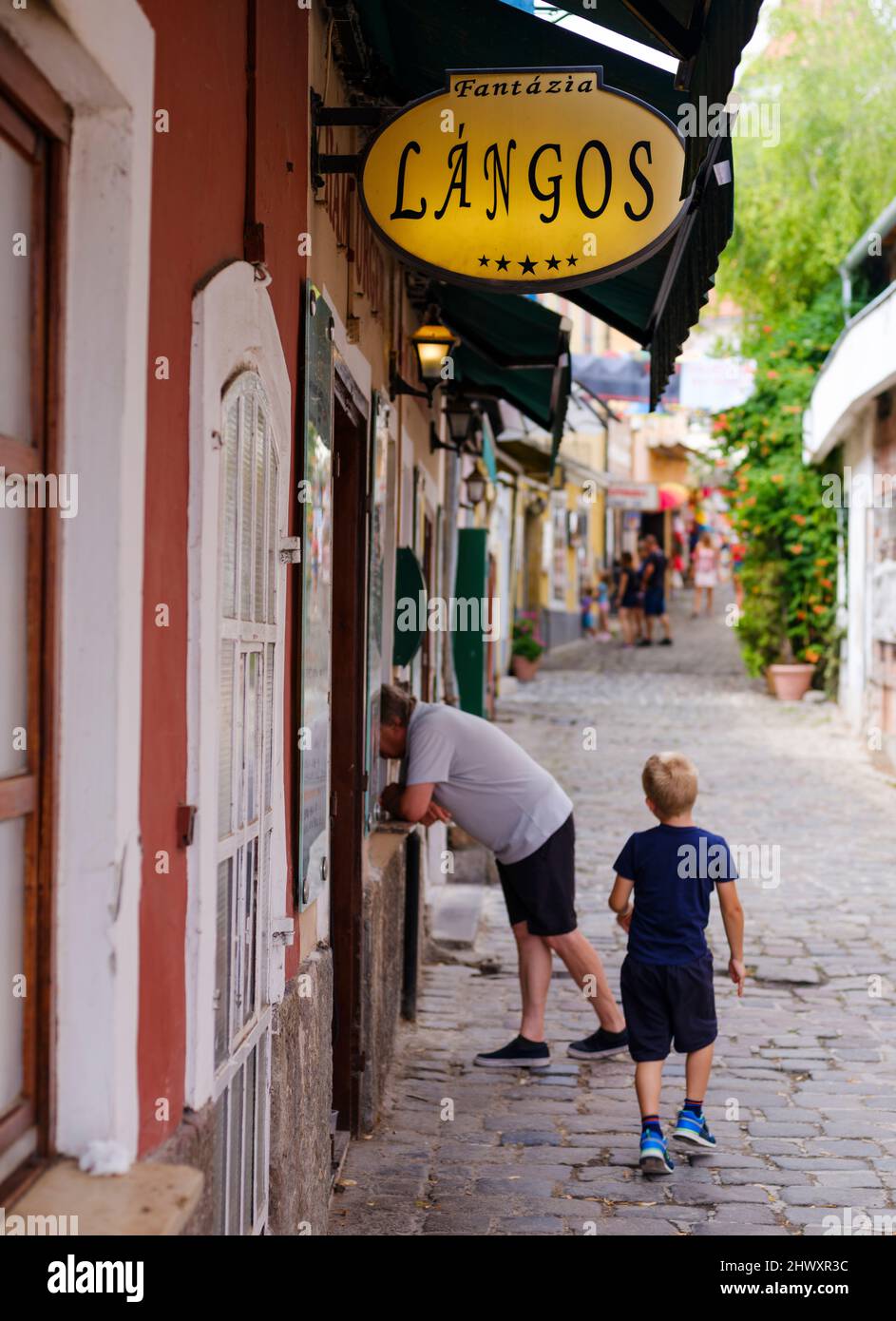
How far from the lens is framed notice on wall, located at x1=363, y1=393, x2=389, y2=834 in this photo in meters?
5.77

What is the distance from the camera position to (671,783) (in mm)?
5051

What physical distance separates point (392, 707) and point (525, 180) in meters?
2.52

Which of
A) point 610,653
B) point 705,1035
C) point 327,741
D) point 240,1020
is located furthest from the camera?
point 610,653

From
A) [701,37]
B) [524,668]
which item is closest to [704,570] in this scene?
[524,668]

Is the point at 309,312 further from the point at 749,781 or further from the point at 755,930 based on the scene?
the point at 749,781

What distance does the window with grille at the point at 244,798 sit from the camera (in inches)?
122

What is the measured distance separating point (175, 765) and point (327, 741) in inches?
79.7

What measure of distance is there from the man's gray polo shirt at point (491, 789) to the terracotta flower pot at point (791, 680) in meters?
15.1

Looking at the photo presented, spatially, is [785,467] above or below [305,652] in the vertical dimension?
above

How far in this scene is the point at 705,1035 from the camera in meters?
5.08

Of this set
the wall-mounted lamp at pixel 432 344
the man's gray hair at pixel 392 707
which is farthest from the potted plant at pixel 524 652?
the man's gray hair at pixel 392 707

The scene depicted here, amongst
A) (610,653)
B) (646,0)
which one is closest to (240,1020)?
(646,0)

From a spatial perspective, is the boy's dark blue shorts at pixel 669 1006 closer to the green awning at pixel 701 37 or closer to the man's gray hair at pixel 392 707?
the man's gray hair at pixel 392 707

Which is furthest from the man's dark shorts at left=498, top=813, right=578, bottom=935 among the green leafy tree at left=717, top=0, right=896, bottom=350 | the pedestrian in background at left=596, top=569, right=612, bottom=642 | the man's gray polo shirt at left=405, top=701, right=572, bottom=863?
the pedestrian in background at left=596, top=569, right=612, bottom=642
